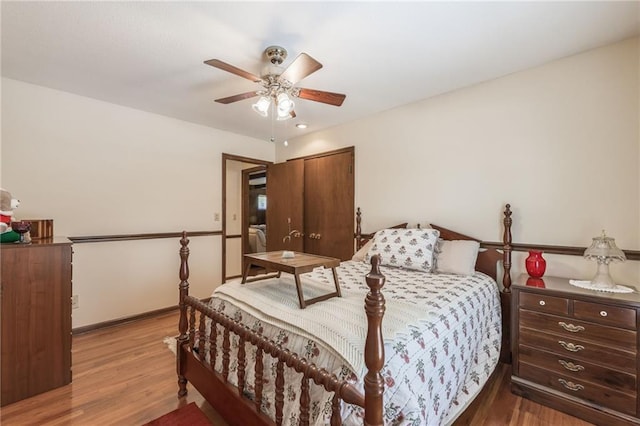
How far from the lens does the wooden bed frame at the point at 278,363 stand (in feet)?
3.17

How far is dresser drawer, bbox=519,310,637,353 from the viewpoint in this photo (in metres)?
1.66

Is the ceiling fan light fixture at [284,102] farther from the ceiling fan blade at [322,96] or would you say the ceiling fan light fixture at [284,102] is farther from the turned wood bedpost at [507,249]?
the turned wood bedpost at [507,249]

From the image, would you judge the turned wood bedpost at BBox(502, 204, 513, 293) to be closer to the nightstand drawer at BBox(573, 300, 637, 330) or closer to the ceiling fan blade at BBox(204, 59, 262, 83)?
the nightstand drawer at BBox(573, 300, 637, 330)

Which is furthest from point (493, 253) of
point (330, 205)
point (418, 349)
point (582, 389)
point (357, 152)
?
point (330, 205)

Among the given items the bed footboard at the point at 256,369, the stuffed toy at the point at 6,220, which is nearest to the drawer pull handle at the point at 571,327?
the bed footboard at the point at 256,369

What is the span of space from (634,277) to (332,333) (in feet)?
7.47

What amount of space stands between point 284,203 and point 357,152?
142 cm

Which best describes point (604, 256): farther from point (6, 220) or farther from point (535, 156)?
point (6, 220)

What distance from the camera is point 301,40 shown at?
1984 mm

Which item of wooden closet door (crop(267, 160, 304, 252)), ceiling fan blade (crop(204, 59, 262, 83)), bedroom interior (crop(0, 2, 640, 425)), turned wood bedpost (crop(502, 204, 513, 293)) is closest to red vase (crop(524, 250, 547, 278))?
bedroom interior (crop(0, 2, 640, 425))

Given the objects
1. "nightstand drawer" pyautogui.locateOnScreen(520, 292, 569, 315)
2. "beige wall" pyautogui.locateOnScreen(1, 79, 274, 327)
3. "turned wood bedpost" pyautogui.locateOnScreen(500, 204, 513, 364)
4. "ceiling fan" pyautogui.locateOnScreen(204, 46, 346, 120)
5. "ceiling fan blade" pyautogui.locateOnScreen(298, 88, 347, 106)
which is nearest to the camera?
"nightstand drawer" pyautogui.locateOnScreen(520, 292, 569, 315)

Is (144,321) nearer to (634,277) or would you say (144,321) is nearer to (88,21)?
(88,21)

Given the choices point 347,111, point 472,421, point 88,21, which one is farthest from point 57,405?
point 347,111

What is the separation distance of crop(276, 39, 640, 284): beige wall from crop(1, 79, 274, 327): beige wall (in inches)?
99.3
